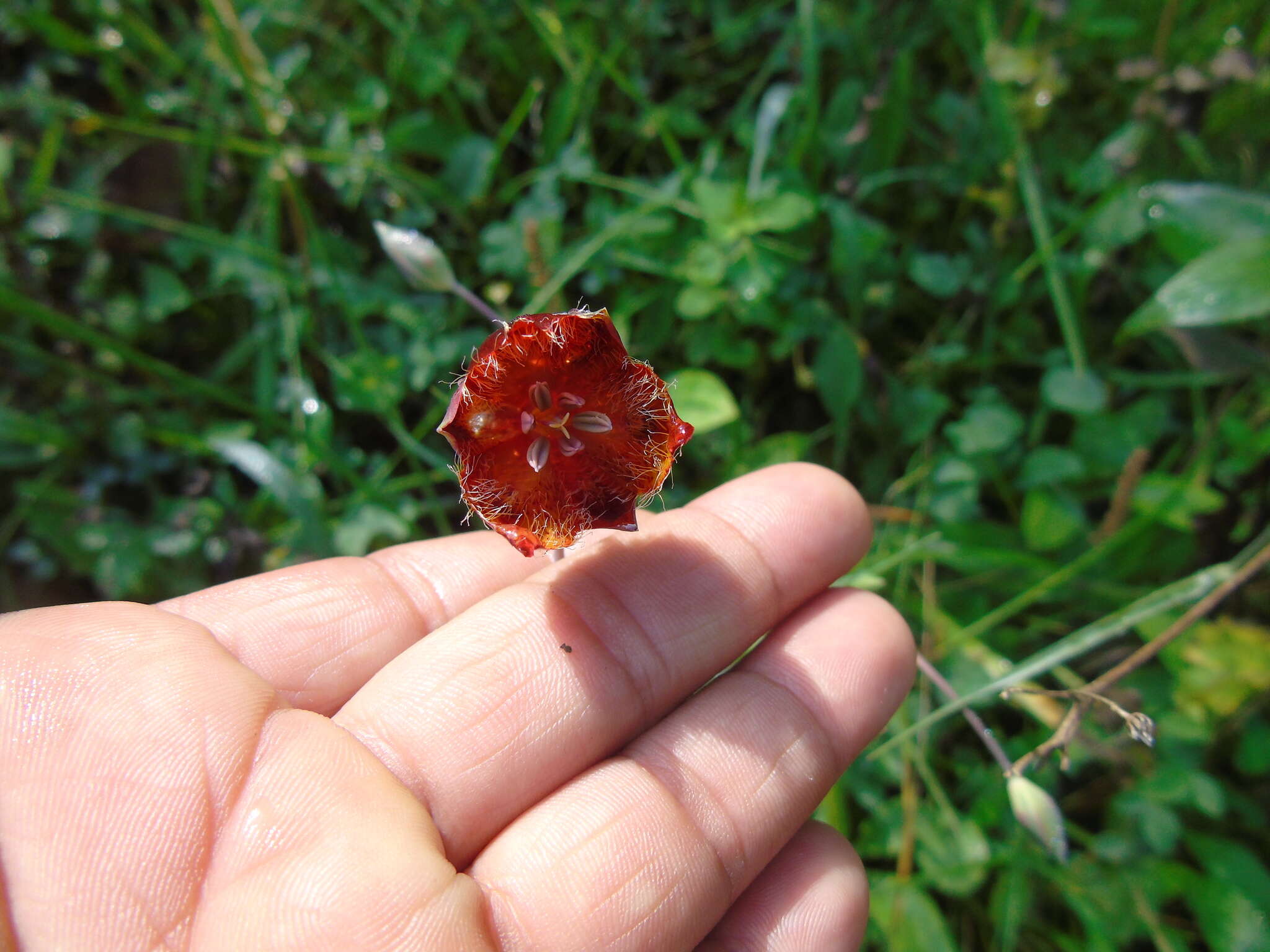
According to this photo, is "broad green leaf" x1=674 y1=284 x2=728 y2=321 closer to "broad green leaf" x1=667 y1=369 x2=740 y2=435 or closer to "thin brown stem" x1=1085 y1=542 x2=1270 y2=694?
"broad green leaf" x1=667 y1=369 x2=740 y2=435

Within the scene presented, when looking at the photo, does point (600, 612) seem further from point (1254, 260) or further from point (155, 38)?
point (155, 38)

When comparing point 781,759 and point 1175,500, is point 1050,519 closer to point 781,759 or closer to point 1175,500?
point 1175,500

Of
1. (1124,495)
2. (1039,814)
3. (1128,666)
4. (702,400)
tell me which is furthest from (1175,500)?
(702,400)

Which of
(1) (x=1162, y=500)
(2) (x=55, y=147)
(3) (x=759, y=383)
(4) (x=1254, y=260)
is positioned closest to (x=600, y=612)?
(3) (x=759, y=383)

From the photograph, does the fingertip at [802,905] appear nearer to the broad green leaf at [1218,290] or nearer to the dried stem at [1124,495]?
the dried stem at [1124,495]

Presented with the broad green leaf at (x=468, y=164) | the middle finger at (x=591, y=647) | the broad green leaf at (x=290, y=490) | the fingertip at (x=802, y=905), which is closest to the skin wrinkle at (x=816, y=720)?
the middle finger at (x=591, y=647)

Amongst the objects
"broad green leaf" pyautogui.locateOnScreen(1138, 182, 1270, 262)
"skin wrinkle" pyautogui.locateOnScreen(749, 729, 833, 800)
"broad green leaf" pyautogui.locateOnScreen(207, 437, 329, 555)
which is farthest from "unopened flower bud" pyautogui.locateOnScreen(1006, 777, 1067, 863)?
"broad green leaf" pyautogui.locateOnScreen(207, 437, 329, 555)
